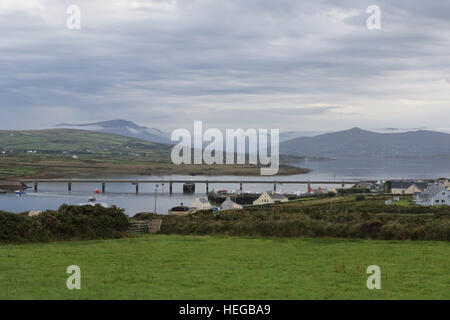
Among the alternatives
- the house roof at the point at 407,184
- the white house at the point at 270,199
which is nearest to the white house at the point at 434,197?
the house roof at the point at 407,184

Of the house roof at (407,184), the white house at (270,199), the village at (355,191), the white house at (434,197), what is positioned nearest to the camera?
the white house at (434,197)

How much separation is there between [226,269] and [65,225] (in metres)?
9.27

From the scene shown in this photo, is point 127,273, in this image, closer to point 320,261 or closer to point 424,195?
point 320,261

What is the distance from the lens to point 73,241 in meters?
18.8

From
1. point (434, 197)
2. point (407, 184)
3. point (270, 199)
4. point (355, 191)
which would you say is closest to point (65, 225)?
point (434, 197)

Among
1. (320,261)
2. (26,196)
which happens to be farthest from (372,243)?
(26,196)

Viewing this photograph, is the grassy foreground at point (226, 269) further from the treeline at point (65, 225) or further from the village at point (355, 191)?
the village at point (355, 191)

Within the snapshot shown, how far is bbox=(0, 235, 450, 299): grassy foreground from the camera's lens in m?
9.58

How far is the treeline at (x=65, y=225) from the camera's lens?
18.3m

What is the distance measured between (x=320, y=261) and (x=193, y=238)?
6962 mm

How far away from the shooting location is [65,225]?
19.3 metres

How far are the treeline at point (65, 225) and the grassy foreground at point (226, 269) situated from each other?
1.46 m

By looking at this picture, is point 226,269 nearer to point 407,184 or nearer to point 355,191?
point 407,184
